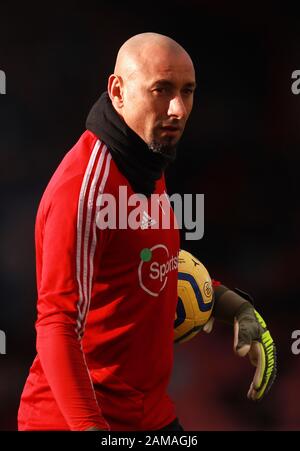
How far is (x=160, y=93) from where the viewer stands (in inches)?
102

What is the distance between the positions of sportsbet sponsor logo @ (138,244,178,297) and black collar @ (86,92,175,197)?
0.68 ft

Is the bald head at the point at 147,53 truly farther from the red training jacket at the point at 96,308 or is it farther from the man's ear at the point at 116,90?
the red training jacket at the point at 96,308

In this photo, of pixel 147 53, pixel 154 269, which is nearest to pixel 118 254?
pixel 154 269

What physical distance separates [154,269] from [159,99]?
21.8 inches

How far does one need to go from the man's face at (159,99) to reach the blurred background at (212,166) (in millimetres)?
3216

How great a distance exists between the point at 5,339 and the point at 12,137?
4.87 feet

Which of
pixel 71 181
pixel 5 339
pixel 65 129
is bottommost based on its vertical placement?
pixel 5 339

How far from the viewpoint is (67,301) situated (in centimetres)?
234

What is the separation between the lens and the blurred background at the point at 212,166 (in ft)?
19.0

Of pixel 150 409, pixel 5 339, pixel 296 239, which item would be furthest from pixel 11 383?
pixel 150 409

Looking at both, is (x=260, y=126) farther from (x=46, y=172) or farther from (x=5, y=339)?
(x=5, y=339)

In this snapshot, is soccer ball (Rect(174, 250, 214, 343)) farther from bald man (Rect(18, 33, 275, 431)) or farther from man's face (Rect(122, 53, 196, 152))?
man's face (Rect(122, 53, 196, 152))

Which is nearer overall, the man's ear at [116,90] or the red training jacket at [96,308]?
the red training jacket at [96,308]

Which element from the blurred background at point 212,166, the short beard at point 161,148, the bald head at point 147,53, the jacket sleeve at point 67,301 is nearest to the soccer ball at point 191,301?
the short beard at point 161,148
